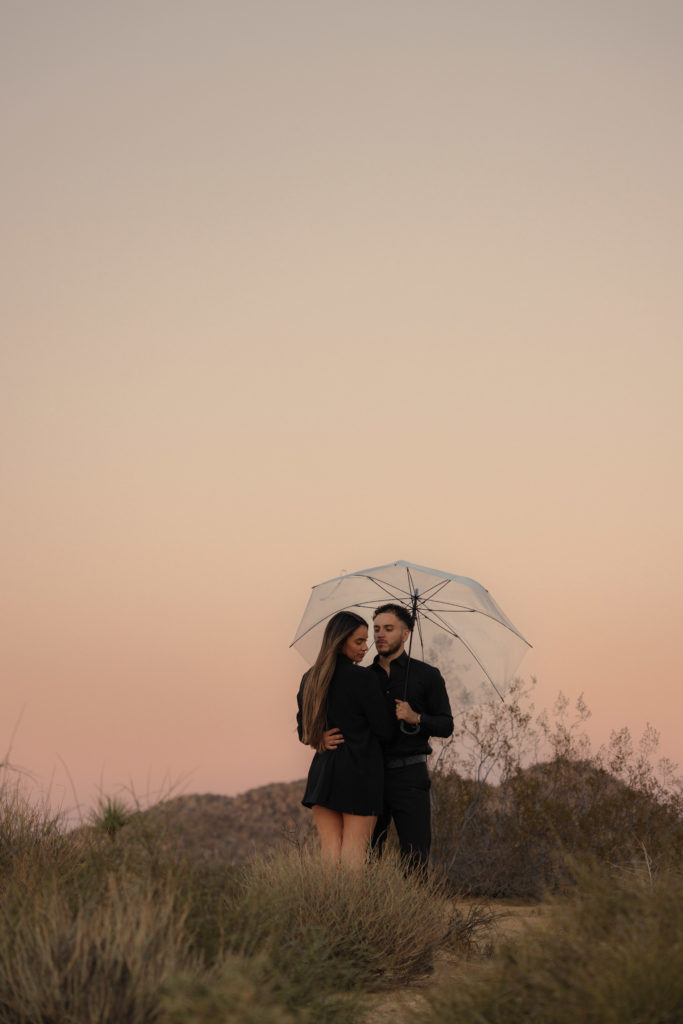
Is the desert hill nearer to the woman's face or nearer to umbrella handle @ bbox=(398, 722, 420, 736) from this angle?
umbrella handle @ bbox=(398, 722, 420, 736)

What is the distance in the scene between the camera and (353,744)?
686cm

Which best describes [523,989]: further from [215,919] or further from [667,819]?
[667,819]

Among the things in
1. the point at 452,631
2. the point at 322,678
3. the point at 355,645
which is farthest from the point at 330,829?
the point at 452,631

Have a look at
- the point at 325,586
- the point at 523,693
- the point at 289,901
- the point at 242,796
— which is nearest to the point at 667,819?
the point at 523,693

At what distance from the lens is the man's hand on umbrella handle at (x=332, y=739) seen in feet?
22.4

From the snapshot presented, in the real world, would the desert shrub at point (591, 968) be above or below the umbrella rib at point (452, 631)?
below

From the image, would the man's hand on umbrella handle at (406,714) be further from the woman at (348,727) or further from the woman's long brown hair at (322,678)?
the woman's long brown hair at (322,678)

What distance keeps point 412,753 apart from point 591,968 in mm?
3005

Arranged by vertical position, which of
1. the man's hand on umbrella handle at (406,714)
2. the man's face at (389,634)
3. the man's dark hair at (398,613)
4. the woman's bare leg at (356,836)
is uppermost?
the man's dark hair at (398,613)

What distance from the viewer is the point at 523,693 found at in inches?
499

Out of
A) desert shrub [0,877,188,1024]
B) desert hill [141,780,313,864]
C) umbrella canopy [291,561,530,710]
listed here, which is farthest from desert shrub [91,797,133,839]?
desert hill [141,780,313,864]

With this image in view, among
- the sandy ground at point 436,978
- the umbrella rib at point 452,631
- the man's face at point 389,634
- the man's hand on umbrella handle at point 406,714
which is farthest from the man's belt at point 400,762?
the umbrella rib at point 452,631

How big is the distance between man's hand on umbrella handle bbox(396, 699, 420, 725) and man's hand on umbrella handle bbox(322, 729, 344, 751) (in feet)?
1.36

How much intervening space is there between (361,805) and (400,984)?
1090 mm
